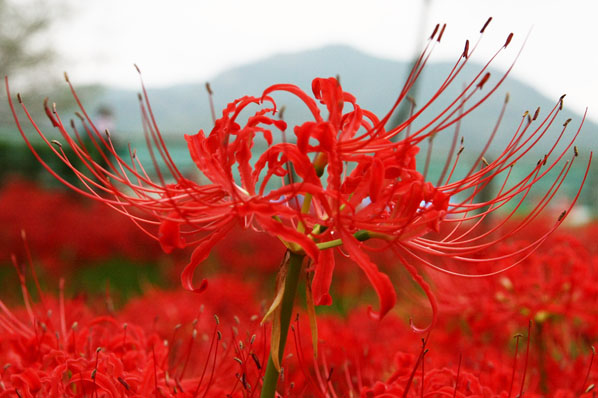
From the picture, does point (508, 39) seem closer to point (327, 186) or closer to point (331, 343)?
point (327, 186)

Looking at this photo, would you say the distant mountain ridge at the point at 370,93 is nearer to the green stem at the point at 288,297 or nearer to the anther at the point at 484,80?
the anther at the point at 484,80

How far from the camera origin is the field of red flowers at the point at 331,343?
33.7 inches

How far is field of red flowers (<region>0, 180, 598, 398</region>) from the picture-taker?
857mm

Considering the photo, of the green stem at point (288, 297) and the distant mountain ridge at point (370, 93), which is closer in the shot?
the green stem at point (288, 297)

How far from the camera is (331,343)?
1.57 m

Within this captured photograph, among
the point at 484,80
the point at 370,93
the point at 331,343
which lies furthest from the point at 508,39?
the point at 370,93

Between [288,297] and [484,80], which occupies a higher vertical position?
[484,80]

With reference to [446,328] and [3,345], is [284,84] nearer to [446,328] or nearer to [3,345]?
[3,345]

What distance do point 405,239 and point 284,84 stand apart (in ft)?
1.03

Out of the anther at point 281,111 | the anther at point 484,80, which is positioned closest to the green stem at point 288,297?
the anther at point 281,111

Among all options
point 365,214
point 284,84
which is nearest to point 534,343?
point 365,214

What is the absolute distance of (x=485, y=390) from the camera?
2.95 feet

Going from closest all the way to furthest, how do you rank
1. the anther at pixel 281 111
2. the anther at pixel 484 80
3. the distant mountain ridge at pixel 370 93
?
the anther at pixel 484 80 → the anther at pixel 281 111 → the distant mountain ridge at pixel 370 93

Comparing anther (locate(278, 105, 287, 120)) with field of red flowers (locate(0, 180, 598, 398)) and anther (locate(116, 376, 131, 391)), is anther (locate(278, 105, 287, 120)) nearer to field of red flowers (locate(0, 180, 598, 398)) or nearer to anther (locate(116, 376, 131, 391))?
field of red flowers (locate(0, 180, 598, 398))
